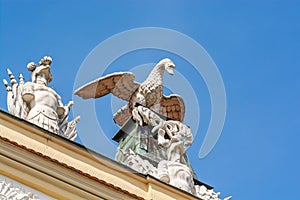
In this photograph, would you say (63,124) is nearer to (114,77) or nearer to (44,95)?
(44,95)

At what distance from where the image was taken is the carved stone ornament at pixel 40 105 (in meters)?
12.0

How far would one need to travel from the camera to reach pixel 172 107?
1460 cm

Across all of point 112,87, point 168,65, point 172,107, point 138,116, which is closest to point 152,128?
point 138,116

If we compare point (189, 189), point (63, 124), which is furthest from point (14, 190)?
point (189, 189)

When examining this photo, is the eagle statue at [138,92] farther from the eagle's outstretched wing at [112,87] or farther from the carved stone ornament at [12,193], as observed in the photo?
the carved stone ornament at [12,193]

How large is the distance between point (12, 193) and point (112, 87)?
11.5 ft

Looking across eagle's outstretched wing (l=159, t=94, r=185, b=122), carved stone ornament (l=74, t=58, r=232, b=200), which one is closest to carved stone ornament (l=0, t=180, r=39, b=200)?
carved stone ornament (l=74, t=58, r=232, b=200)

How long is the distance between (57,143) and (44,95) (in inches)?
37.4

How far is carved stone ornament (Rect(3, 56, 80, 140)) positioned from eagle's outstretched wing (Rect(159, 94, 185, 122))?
222 centimetres

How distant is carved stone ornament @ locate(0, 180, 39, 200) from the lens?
10.8 m

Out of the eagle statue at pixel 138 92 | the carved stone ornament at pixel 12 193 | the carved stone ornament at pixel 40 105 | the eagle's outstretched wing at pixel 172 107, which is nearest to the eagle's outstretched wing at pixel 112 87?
the eagle statue at pixel 138 92

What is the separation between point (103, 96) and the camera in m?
13.8

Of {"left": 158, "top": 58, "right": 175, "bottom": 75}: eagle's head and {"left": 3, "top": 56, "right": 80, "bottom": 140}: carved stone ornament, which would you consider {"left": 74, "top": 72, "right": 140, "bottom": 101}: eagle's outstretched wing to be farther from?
{"left": 3, "top": 56, "right": 80, "bottom": 140}: carved stone ornament

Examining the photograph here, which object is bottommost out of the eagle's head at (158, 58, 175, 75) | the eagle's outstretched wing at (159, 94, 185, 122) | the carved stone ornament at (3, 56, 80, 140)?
the carved stone ornament at (3, 56, 80, 140)
